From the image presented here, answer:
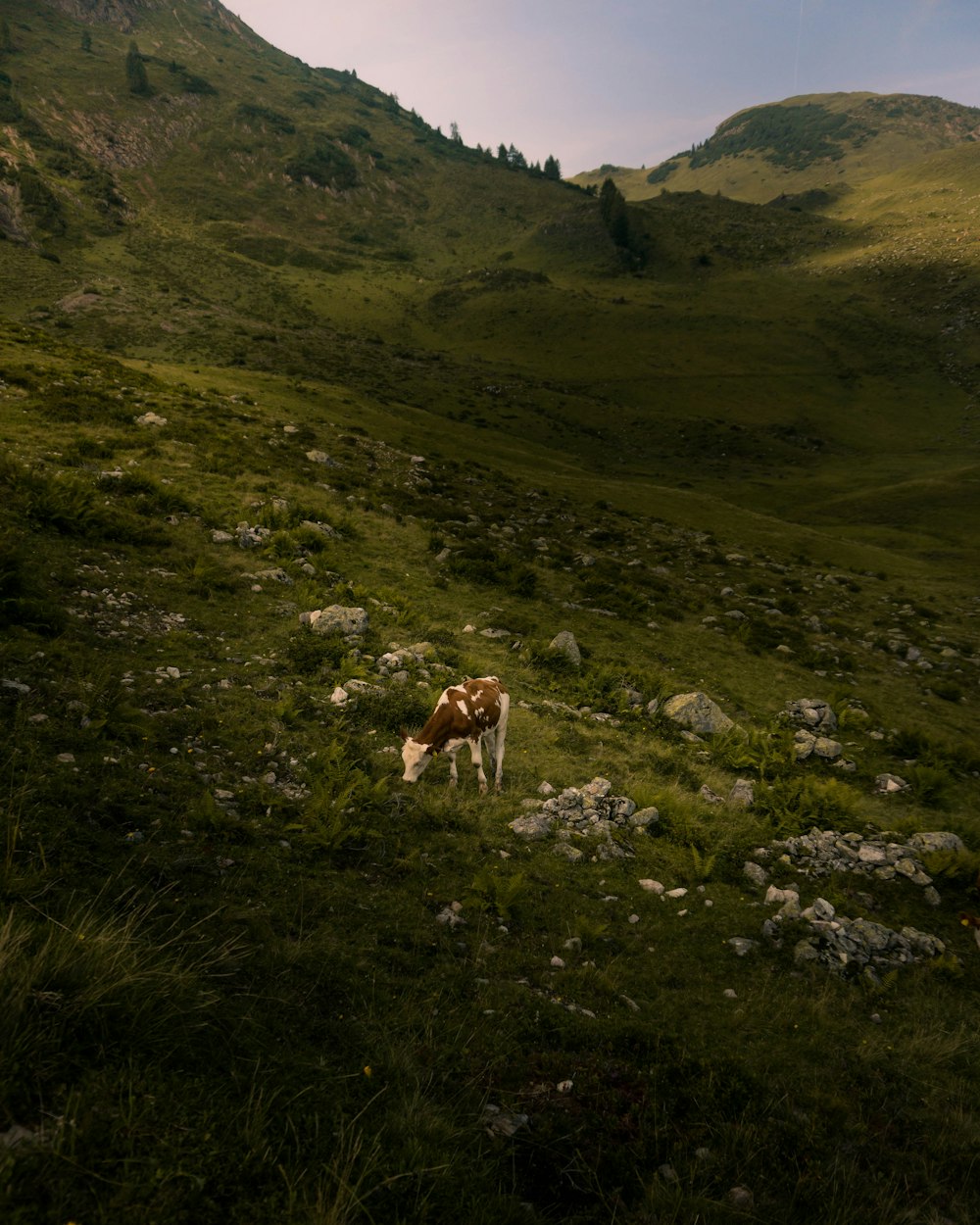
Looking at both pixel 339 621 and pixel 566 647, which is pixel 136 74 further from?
pixel 566 647

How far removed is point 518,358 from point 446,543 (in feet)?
282

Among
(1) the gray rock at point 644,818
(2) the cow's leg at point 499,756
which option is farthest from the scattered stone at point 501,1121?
(1) the gray rock at point 644,818

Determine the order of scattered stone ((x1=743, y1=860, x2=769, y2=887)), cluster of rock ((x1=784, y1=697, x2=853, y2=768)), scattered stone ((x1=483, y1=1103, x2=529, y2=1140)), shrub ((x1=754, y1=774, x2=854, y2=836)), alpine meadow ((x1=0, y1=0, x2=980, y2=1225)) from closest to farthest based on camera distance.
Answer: alpine meadow ((x1=0, y1=0, x2=980, y2=1225)) → scattered stone ((x1=483, y1=1103, x2=529, y2=1140)) → scattered stone ((x1=743, y1=860, x2=769, y2=887)) → shrub ((x1=754, y1=774, x2=854, y2=836)) → cluster of rock ((x1=784, y1=697, x2=853, y2=768))

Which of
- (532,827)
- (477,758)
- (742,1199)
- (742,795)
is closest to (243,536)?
(477,758)

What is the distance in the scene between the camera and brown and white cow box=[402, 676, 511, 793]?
343 inches

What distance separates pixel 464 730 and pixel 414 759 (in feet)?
3.01

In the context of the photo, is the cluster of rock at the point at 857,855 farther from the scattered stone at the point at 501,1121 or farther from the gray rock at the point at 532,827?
the scattered stone at the point at 501,1121

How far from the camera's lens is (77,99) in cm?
15138

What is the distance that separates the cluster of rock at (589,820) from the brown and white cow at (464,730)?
101cm

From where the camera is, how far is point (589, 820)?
8719 mm

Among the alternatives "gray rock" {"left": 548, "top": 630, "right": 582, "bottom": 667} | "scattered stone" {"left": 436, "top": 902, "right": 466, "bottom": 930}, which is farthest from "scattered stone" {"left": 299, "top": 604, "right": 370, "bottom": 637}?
"scattered stone" {"left": 436, "top": 902, "right": 466, "bottom": 930}

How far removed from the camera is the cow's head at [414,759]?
8578mm

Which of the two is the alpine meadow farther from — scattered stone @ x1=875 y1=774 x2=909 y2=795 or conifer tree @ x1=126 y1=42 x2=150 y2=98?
conifer tree @ x1=126 y1=42 x2=150 y2=98

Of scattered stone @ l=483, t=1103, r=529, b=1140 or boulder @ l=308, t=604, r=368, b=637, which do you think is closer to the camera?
scattered stone @ l=483, t=1103, r=529, b=1140
